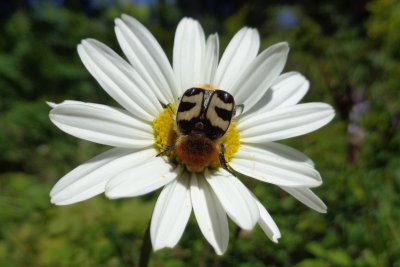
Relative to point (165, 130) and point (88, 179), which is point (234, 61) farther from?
point (88, 179)

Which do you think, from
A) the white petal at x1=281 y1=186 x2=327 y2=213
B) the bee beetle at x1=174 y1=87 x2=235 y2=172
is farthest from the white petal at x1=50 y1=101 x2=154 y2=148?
the white petal at x1=281 y1=186 x2=327 y2=213

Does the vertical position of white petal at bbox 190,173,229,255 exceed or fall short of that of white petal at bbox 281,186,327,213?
it exceeds it

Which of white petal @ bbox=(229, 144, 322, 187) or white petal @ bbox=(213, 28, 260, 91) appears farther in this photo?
white petal @ bbox=(213, 28, 260, 91)

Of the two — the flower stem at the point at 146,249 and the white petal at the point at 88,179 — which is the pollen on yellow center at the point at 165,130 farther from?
the flower stem at the point at 146,249

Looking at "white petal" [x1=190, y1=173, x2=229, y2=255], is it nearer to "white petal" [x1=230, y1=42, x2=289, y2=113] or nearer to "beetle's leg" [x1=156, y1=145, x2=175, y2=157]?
"beetle's leg" [x1=156, y1=145, x2=175, y2=157]

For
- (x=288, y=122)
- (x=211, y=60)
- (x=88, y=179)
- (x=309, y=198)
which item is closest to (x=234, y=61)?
(x=211, y=60)

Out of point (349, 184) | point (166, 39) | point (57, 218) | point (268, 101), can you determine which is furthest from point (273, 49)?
point (166, 39)

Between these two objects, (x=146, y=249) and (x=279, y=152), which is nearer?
(x=146, y=249)
